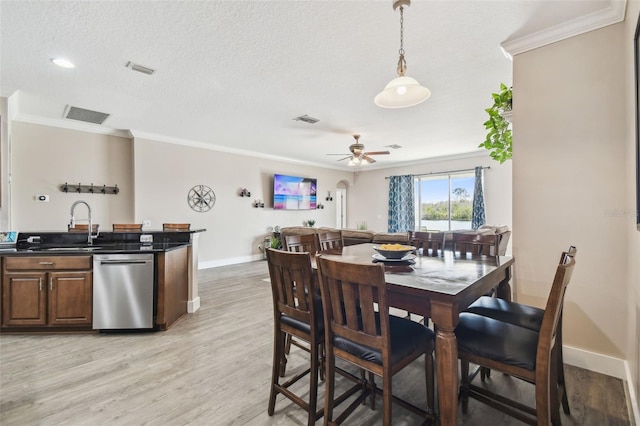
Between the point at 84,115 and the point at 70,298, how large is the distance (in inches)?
120

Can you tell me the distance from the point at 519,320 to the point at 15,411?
313cm

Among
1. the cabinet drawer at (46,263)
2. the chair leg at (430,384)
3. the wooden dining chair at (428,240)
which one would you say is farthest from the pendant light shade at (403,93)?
the cabinet drawer at (46,263)

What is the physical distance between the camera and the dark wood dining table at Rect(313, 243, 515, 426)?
4.22 feet

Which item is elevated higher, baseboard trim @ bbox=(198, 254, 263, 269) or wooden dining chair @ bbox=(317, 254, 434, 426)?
wooden dining chair @ bbox=(317, 254, 434, 426)

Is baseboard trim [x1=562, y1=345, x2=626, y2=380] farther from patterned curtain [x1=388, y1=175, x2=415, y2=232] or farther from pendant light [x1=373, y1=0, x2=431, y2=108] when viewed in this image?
patterned curtain [x1=388, y1=175, x2=415, y2=232]

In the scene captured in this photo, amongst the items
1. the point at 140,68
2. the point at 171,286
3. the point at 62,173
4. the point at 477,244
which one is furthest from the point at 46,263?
A: the point at 477,244

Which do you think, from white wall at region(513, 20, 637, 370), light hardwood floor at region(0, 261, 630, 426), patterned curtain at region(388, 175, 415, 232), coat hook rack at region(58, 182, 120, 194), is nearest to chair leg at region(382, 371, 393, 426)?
A: light hardwood floor at region(0, 261, 630, 426)

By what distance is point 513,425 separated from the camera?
63.6 inches

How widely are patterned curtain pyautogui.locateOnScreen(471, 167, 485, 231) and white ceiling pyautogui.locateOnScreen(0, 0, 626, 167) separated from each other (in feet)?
9.21

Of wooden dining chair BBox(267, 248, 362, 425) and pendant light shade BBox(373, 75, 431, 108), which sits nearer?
wooden dining chair BBox(267, 248, 362, 425)

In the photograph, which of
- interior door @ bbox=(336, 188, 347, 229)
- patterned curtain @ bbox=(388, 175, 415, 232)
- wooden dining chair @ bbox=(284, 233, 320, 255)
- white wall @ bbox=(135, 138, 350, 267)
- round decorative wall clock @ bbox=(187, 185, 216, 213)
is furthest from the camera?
interior door @ bbox=(336, 188, 347, 229)

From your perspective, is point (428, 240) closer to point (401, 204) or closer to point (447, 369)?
point (447, 369)

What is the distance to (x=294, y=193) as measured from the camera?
25.7 feet

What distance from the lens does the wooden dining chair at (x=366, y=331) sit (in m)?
1.26
